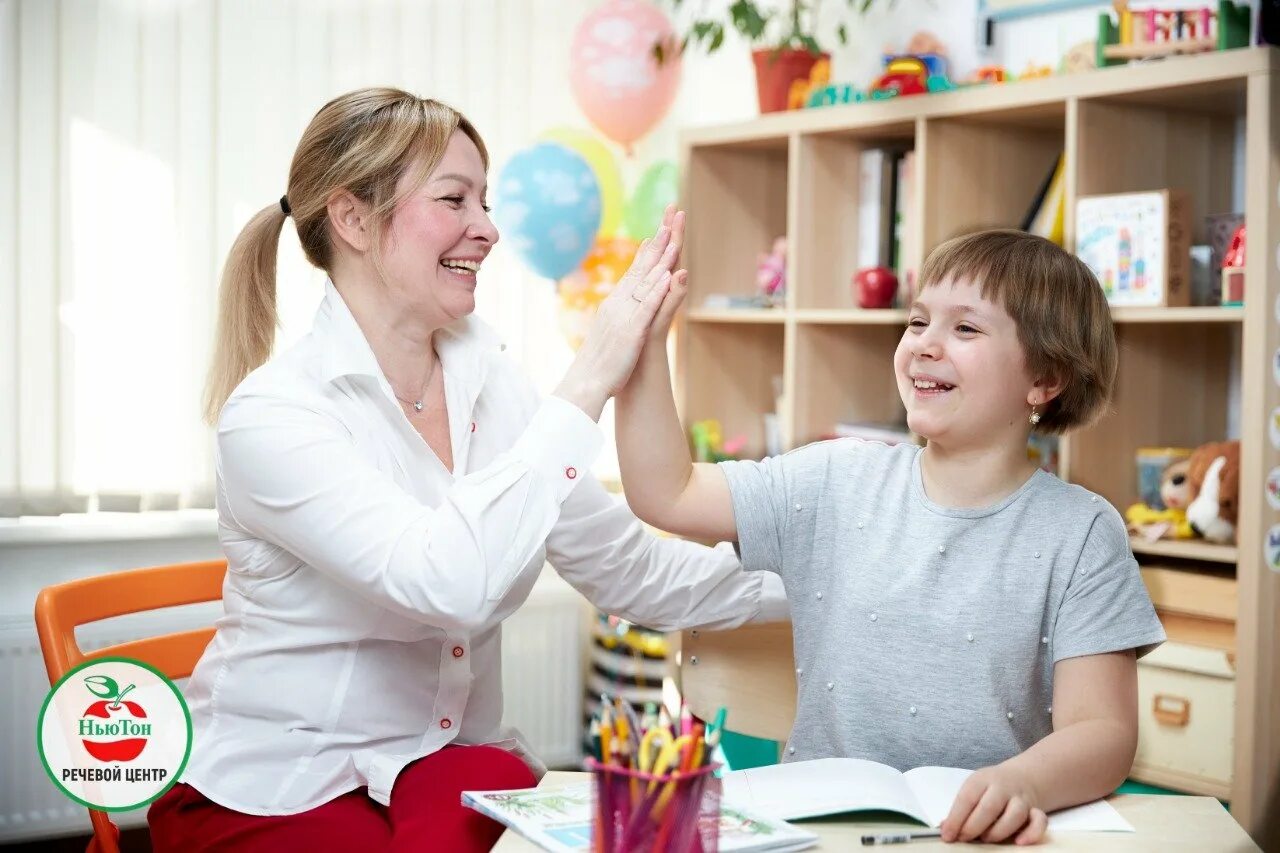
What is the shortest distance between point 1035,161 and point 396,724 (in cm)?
201

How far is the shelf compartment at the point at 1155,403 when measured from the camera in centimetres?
247

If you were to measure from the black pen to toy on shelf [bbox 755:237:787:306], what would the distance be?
2165mm

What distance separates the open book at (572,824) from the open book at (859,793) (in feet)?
0.12

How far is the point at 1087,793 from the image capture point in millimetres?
1221

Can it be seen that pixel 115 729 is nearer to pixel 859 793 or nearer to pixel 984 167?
pixel 859 793

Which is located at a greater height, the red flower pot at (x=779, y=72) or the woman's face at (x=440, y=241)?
the red flower pot at (x=779, y=72)

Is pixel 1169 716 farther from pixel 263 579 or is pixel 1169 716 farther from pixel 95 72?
pixel 95 72

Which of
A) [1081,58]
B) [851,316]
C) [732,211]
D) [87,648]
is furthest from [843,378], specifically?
[87,648]

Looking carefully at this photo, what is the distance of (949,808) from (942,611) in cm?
29

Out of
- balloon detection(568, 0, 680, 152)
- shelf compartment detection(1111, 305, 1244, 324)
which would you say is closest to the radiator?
balloon detection(568, 0, 680, 152)

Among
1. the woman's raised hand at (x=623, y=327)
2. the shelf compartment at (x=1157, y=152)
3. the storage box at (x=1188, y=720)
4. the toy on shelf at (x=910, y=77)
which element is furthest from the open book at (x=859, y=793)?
the toy on shelf at (x=910, y=77)

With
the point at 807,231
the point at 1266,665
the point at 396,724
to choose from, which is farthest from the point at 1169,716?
the point at 396,724

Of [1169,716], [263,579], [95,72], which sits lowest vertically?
[1169,716]

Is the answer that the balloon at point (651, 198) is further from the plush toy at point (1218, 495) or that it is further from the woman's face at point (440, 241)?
the woman's face at point (440, 241)
